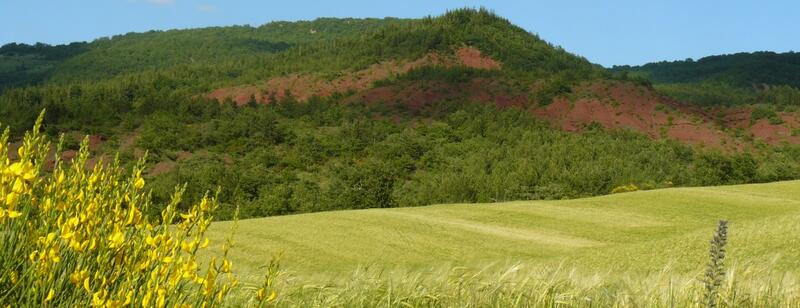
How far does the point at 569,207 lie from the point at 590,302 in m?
18.9

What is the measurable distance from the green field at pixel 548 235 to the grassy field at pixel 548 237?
0.03 metres

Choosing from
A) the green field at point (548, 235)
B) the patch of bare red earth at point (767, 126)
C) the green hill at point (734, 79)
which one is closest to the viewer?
the green field at point (548, 235)

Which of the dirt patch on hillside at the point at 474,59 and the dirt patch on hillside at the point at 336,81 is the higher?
the dirt patch on hillside at the point at 474,59

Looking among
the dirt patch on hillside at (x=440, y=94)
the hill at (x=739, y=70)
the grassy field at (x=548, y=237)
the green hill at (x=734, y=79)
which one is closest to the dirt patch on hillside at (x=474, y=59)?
the dirt patch on hillside at (x=440, y=94)

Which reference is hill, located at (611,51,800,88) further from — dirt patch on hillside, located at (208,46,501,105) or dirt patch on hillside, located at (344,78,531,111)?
dirt patch on hillside, located at (344,78,531,111)

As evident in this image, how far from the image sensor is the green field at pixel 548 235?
1541cm

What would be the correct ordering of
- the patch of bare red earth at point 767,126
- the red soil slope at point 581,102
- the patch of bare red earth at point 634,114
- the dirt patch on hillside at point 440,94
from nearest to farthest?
the patch of bare red earth at point 767,126 → the patch of bare red earth at point 634,114 → the red soil slope at point 581,102 → the dirt patch on hillside at point 440,94

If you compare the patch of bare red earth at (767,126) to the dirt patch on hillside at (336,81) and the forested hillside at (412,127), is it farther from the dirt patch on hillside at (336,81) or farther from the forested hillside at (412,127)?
the dirt patch on hillside at (336,81)

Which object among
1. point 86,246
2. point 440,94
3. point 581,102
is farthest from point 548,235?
point 440,94

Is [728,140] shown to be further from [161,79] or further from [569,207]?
[161,79]

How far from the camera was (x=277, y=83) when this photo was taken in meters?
97.4

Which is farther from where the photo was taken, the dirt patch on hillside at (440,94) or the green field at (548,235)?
the dirt patch on hillside at (440,94)

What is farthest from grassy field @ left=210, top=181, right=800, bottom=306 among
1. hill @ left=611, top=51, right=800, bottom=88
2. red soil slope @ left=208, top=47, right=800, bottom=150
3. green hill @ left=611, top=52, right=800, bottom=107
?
hill @ left=611, top=51, right=800, bottom=88

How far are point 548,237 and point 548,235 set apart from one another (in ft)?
1.14
